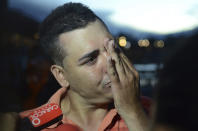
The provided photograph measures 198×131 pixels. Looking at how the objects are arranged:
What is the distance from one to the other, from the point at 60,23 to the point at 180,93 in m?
1.35

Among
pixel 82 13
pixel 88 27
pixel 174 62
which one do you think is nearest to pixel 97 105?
pixel 88 27

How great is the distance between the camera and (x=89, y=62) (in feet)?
5.73

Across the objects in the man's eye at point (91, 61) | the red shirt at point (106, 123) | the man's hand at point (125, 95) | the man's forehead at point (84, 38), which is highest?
the man's forehead at point (84, 38)

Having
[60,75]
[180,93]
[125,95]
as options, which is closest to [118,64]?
[125,95]

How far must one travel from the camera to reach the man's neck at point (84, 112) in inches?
71.6

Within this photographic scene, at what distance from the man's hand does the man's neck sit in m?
0.43

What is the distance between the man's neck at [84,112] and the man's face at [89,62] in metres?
0.06

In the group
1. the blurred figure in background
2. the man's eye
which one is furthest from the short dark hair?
the blurred figure in background

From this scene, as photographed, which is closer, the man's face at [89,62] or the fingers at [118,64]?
the fingers at [118,64]

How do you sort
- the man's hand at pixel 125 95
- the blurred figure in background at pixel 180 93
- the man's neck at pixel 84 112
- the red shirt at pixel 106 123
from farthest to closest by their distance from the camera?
the man's neck at pixel 84 112
the red shirt at pixel 106 123
the man's hand at pixel 125 95
the blurred figure in background at pixel 180 93

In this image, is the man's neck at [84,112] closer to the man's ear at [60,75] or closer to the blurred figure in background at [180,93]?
the man's ear at [60,75]

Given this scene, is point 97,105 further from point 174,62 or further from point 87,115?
point 174,62

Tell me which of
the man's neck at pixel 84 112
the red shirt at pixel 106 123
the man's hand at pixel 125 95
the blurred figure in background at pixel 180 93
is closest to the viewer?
the blurred figure in background at pixel 180 93

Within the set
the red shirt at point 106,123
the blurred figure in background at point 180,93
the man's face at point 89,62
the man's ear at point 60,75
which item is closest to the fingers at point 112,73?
the man's face at point 89,62
